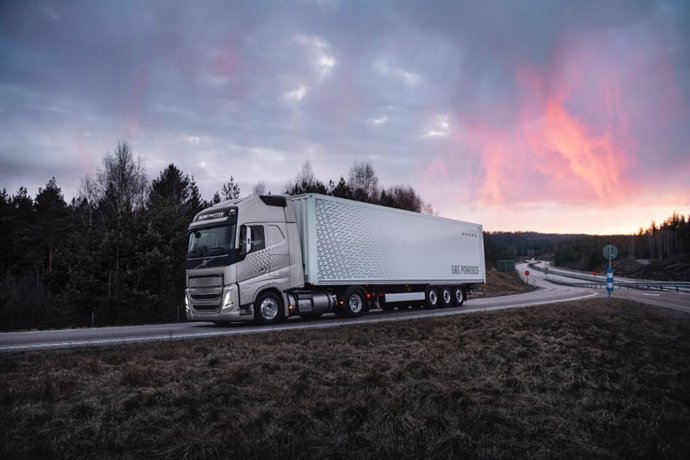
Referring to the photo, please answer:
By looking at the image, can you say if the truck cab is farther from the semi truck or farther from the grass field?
the grass field

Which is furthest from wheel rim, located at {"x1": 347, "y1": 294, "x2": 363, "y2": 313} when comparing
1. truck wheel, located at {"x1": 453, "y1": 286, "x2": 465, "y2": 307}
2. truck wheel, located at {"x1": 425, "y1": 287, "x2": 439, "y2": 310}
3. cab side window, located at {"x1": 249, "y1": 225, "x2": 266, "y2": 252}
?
truck wheel, located at {"x1": 453, "y1": 286, "x2": 465, "y2": 307}

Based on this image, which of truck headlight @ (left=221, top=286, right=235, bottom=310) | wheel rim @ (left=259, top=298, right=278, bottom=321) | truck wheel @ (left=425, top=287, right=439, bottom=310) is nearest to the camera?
truck headlight @ (left=221, top=286, right=235, bottom=310)

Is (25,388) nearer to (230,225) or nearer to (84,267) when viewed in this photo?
(230,225)

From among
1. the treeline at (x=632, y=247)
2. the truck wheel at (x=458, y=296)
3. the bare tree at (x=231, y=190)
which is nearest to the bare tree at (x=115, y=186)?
the bare tree at (x=231, y=190)

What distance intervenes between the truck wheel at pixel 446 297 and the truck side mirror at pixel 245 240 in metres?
12.2

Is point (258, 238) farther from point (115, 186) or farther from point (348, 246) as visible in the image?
point (115, 186)

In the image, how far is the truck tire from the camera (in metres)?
18.6

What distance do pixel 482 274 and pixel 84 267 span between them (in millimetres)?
21450

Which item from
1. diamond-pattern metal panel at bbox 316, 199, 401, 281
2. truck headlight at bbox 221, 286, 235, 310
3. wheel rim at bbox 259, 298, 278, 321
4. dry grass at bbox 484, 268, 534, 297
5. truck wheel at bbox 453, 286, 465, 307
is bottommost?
dry grass at bbox 484, 268, 534, 297

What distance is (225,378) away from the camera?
A: 6.97m

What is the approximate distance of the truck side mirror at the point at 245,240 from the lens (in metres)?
15.5

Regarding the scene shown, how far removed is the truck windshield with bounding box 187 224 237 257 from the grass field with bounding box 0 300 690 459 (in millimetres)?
5433

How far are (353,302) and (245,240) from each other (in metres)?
5.37

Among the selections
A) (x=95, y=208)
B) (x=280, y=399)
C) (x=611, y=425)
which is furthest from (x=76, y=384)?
(x=95, y=208)
